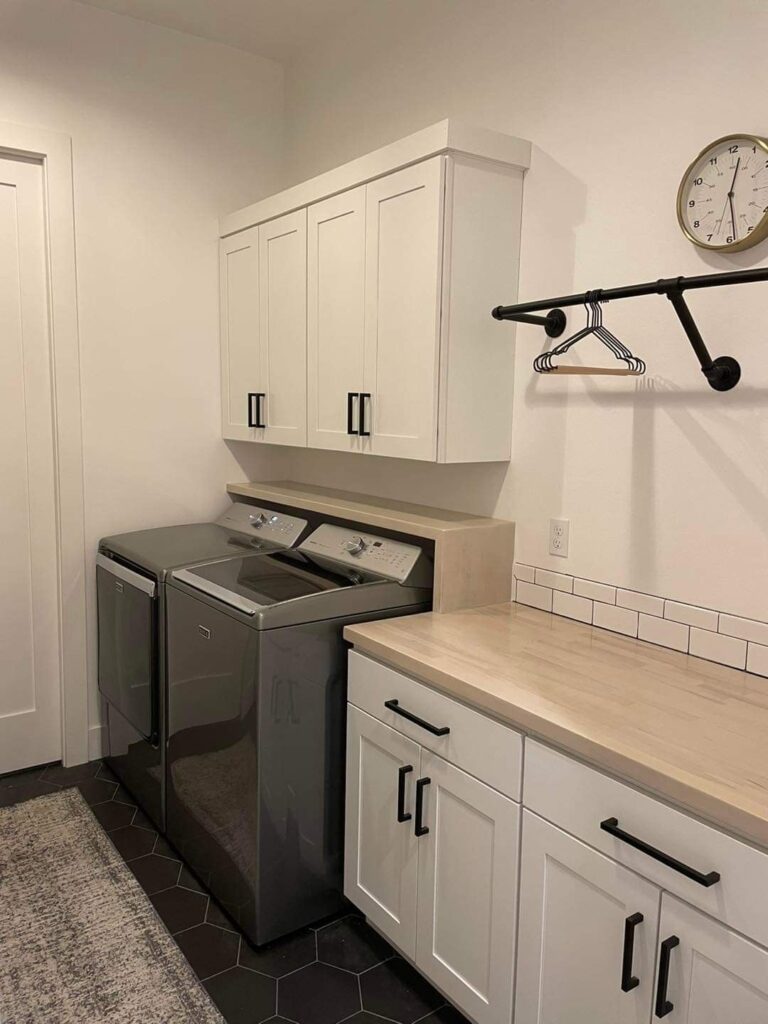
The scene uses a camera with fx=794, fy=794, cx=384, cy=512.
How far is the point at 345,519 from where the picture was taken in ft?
8.87

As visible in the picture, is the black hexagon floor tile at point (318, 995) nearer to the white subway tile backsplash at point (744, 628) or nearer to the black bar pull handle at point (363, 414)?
the white subway tile backsplash at point (744, 628)

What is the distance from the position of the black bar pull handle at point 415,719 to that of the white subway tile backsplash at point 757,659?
2.26ft

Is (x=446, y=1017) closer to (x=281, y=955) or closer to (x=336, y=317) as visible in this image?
(x=281, y=955)

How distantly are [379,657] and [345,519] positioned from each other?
83 centimetres

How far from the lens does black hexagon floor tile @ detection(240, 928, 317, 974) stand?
1980 mm

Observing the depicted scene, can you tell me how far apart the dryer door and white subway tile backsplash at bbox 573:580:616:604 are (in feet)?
4.24

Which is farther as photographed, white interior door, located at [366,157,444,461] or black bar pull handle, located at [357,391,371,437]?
black bar pull handle, located at [357,391,371,437]

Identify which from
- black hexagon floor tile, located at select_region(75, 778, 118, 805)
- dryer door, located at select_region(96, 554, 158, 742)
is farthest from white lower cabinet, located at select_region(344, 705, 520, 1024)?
black hexagon floor tile, located at select_region(75, 778, 118, 805)

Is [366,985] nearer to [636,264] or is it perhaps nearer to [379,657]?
[379,657]

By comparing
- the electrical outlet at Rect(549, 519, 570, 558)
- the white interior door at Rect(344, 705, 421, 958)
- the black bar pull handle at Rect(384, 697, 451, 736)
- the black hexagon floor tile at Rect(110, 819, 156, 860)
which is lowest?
the black hexagon floor tile at Rect(110, 819, 156, 860)

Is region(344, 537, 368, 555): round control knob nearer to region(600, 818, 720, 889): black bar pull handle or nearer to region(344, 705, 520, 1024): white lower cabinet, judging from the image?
region(344, 705, 520, 1024): white lower cabinet

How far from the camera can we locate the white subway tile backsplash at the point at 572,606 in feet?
7.08

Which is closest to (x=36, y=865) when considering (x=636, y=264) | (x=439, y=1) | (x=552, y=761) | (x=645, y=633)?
(x=552, y=761)

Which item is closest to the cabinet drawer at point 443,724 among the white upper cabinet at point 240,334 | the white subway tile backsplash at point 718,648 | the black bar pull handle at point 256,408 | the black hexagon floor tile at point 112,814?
the white subway tile backsplash at point 718,648
